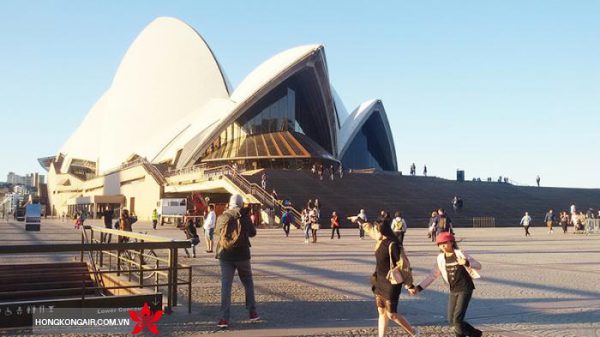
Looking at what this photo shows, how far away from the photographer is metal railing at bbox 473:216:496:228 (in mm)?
31859

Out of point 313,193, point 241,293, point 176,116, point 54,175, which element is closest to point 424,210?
point 313,193

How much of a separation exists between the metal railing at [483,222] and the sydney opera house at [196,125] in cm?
1553

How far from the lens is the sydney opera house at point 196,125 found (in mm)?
47094

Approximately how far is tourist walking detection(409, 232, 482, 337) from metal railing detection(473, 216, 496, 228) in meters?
28.1

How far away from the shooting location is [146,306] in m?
5.97

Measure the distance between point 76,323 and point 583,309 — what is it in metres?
5.56

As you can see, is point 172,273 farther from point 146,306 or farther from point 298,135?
point 298,135

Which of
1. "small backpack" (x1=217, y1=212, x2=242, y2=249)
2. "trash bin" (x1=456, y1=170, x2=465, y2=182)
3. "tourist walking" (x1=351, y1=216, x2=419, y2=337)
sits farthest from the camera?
"trash bin" (x1=456, y1=170, x2=465, y2=182)

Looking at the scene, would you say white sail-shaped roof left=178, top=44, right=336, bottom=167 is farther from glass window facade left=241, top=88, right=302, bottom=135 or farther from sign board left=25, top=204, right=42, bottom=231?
sign board left=25, top=204, right=42, bottom=231

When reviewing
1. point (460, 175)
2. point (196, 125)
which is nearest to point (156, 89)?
point (196, 125)

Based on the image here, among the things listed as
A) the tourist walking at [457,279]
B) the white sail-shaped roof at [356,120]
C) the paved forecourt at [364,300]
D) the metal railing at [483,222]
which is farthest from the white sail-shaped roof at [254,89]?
the tourist walking at [457,279]

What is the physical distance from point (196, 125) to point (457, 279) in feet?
157

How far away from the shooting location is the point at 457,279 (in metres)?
4.70

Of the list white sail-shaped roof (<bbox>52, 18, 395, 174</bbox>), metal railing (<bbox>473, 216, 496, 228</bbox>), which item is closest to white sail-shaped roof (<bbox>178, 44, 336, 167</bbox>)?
white sail-shaped roof (<bbox>52, 18, 395, 174</bbox>)
